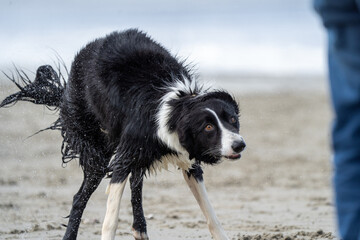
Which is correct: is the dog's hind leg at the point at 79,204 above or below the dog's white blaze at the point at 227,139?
below

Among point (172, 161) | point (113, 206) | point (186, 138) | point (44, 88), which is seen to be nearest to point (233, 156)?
point (186, 138)

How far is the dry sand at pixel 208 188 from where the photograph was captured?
6.40m

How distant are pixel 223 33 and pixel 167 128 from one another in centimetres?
2398

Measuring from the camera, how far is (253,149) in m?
10.8

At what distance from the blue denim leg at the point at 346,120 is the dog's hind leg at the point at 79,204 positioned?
4002 millimetres

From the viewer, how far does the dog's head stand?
4590mm

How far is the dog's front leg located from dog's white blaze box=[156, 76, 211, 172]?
0.16 metres

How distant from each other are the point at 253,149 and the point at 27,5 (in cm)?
2088

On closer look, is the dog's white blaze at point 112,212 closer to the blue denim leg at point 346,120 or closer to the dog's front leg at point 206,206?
the dog's front leg at point 206,206

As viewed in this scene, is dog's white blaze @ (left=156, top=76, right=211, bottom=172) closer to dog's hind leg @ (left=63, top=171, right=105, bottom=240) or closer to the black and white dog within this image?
the black and white dog

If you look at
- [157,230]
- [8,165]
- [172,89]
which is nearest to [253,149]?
[8,165]

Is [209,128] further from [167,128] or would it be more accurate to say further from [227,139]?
[167,128]

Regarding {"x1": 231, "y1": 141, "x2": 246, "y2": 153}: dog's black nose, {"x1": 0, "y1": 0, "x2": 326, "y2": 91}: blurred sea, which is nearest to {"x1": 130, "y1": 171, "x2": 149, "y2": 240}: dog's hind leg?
{"x1": 231, "y1": 141, "x2": 246, "y2": 153}: dog's black nose

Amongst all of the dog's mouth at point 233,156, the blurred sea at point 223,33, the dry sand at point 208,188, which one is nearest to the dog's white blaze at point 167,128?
the dog's mouth at point 233,156
